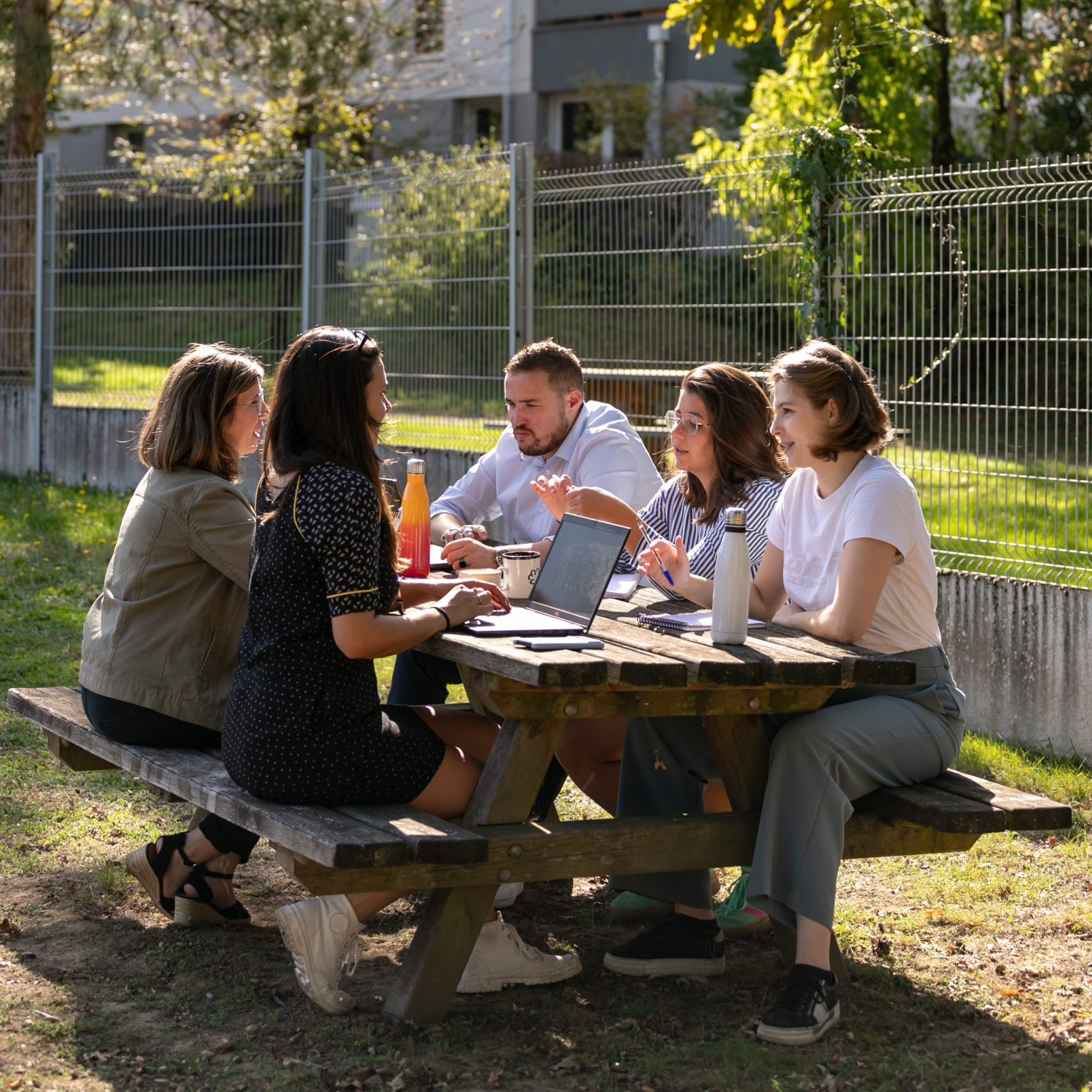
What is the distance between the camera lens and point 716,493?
15.3ft

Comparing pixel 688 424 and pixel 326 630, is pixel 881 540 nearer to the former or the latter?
pixel 688 424

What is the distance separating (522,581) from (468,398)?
18.2 feet

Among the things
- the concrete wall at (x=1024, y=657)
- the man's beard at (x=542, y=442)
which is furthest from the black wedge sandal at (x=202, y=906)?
the concrete wall at (x=1024, y=657)

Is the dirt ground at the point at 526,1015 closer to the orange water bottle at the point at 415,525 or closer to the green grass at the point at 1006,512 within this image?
the orange water bottle at the point at 415,525

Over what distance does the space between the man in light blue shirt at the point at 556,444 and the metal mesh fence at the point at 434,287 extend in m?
3.82

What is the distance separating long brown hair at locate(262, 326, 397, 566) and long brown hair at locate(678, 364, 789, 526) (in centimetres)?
131

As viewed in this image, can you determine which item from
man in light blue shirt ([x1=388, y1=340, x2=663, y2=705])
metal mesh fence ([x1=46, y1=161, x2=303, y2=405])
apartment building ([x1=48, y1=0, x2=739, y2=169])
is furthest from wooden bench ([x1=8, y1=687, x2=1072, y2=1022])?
apartment building ([x1=48, y1=0, x2=739, y2=169])

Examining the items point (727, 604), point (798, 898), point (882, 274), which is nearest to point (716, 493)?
point (727, 604)

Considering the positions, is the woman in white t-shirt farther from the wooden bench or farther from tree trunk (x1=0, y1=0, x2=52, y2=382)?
tree trunk (x1=0, y1=0, x2=52, y2=382)

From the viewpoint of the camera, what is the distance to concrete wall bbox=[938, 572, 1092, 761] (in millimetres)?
6133

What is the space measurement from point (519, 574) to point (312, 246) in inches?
285

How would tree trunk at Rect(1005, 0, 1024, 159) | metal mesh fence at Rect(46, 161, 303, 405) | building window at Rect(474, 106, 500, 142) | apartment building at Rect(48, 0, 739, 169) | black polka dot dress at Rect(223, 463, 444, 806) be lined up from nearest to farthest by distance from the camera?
black polka dot dress at Rect(223, 463, 444, 806) < metal mesh fence at Rect(46, 161, 303, 405) < tree trunk at Rect(1005, 0, 1024, 159) < apartment building at Rect(48, 0, 739, 169) < building window at Rect(474, 106, 500, 142)

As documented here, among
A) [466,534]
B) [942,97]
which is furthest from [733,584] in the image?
[942,97]

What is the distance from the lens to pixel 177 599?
13.6ft
